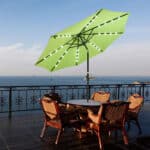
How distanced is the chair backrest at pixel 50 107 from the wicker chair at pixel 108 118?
674 mm

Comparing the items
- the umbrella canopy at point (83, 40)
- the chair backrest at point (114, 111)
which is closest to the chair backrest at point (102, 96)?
the umbrella canopy at point (83, 40)

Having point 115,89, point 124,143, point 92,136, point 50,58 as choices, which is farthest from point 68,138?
point 115,89

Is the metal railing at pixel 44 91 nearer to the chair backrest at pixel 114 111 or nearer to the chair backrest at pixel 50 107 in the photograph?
the chair backrest at pixel 50 107

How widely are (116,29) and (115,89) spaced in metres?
5.19

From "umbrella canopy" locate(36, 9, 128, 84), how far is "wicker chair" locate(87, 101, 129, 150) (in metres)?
1.50

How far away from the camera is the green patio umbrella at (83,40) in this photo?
634 centimetres

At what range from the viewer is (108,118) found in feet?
19.2

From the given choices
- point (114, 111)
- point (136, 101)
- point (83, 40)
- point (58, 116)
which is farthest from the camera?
point (136, 101)

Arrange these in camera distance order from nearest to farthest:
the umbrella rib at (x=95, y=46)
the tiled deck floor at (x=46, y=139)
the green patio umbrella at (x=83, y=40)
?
the tiled deck floor at (x=46, y=139) < the green patio umbrella at (x=83, y=40) < the umbrella rib at (x=95, y=46)

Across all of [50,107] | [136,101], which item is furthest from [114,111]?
[136,101]

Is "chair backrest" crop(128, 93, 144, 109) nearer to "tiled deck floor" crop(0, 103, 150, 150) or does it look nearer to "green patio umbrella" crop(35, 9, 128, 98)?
"tiled deck floor" crop(0, 103, 150, 150)

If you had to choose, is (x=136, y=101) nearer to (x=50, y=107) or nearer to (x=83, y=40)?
(x=83, y=40)

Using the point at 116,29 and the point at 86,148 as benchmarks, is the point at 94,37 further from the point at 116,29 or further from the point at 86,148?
the point at 86,148

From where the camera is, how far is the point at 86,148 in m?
5.68
